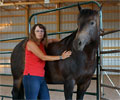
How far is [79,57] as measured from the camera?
7.13ft

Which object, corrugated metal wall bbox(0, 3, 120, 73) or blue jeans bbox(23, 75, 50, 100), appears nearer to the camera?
blue jeans bbox(23, 75, 50, 100)

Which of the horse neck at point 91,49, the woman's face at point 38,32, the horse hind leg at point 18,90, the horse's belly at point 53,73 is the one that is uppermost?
the woman's face at point 38,32

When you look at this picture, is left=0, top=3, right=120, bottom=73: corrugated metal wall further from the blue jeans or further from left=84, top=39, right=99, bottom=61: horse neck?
the blue jeans

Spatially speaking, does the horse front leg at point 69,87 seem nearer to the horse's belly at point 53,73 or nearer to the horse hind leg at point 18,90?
the horse's belly at point 53,73

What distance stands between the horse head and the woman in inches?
11.6

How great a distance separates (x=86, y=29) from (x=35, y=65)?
720 millimetres

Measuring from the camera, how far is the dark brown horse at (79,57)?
78.4 inches

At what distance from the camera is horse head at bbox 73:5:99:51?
6.31 feet

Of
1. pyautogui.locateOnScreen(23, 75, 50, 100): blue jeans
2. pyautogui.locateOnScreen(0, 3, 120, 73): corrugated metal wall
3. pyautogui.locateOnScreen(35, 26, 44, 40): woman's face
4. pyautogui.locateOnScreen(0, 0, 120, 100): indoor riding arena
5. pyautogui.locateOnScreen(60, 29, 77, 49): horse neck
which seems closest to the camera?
pyautogui.locateOnScreen(23, 75, 50, 100): blue jeans

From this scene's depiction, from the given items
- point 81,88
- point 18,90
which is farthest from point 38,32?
point 18,90

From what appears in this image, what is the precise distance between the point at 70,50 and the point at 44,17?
1115 centimetres

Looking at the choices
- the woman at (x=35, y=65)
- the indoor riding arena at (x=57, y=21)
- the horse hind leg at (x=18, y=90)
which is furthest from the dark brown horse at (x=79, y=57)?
the indoor riding arena at (x=57, y=21)

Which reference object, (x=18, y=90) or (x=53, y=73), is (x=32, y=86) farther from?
(x=18, y=90)

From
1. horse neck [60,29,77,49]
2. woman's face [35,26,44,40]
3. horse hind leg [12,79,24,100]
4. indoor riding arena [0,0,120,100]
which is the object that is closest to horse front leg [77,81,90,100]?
horse neck [60,29,77,49]
